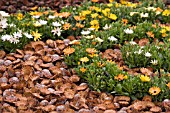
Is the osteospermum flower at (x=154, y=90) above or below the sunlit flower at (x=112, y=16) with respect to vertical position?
→ below

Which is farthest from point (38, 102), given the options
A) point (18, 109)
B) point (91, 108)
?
point (91, 108)

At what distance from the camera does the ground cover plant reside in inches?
126

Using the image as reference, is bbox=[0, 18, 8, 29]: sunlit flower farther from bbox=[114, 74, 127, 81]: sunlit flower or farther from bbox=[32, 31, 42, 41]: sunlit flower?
bbox=[114, 74, 127, 81]: sunlit flower

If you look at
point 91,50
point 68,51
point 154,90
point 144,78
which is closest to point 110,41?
point 91,50

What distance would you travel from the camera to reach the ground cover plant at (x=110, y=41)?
3.20 meters

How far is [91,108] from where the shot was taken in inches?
119

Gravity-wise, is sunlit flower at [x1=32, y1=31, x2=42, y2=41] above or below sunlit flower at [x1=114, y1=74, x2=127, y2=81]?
above

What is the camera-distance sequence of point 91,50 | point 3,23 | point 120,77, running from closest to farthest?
point 120,77 → point 91,50 → point 3,23

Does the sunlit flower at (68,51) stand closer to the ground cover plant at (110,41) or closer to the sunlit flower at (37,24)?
the ground cover plant at (110,41)

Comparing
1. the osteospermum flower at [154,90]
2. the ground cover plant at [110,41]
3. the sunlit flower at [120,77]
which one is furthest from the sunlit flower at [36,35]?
the osteospermum flower at [154,90]

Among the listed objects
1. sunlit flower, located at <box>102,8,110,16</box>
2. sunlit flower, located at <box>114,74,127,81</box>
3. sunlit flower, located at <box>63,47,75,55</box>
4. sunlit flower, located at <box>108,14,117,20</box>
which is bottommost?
sunlit flower, located at <box>114,74,127,81</box>

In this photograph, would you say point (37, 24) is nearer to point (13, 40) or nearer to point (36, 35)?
point (36, 35)

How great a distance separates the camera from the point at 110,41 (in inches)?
150

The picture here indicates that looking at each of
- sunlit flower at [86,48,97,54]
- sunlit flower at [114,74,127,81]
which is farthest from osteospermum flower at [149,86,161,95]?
sunlit flower at [86,48,97,54]
